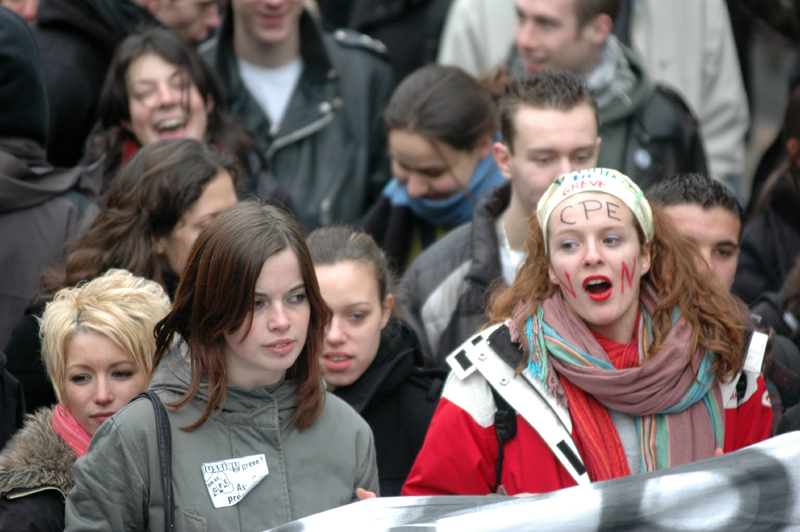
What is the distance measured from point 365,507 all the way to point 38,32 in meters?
3.40

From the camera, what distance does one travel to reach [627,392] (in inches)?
112

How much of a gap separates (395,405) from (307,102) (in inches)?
90.0

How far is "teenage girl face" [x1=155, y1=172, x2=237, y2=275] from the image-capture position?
12.1 feet

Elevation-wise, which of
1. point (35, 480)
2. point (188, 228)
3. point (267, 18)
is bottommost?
point (35, 480)

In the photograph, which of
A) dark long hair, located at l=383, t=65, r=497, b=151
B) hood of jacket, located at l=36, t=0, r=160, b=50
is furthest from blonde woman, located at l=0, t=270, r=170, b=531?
hood of jacket, located at l=36, t=0, r=160, b=50

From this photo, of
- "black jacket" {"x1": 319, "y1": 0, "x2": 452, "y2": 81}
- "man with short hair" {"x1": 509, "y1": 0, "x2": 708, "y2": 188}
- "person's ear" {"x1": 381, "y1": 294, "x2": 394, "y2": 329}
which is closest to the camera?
"person's ear" {"x1": 381, "y1": 294, "x2": 394, "y2": 329}

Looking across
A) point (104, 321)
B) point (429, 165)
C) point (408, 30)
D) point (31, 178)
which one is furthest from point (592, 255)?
point (408, 30)

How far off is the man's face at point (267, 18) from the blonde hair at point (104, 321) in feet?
8.27

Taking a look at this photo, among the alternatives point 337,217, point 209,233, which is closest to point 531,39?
point 337,217

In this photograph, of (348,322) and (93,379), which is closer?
(93,379)

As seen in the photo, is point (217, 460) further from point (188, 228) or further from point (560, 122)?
point (560, 122)

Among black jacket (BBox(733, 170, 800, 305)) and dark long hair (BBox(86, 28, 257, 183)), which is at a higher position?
dark long hair (BBox(86, 28, 257, 183))

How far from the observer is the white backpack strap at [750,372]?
301 centimetres

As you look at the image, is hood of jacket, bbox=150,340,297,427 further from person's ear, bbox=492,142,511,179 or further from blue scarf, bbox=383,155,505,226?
blue scarf, bbox=383,155,505,226
